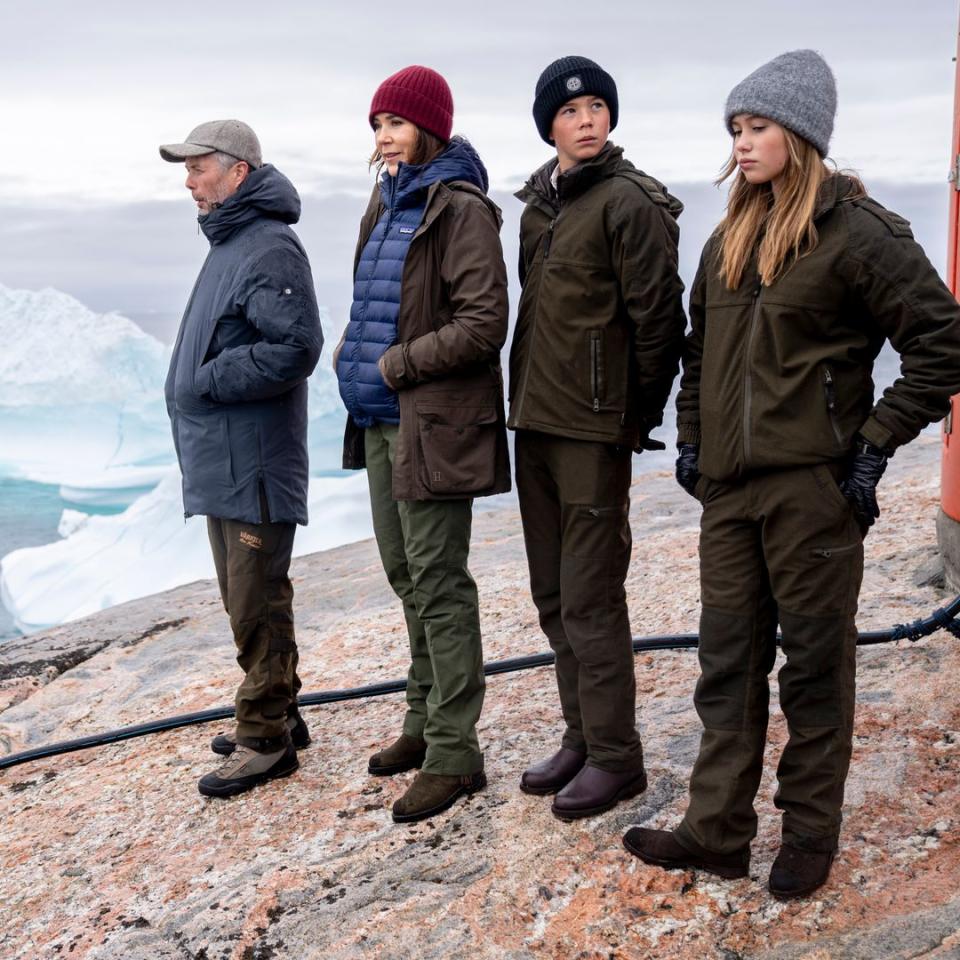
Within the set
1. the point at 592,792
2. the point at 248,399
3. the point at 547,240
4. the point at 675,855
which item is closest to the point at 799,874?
the point at 675,855

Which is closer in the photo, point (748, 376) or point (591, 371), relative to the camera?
point (748, 376)

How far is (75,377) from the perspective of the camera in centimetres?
2255

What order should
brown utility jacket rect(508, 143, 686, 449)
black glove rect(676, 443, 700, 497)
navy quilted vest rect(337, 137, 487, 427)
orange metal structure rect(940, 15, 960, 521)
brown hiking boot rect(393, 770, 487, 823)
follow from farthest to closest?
orange metal structure rect(940, 15, 960, 521)
brown hiking boot rect(393, 770, 487, 823)
navy quilted vest rect(337, 137, 487, 427)
brown utility jacket rect(508, 143, 686, 449)
black glove rect(676, 443, 700, 497)

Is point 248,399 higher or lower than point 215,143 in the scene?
lower

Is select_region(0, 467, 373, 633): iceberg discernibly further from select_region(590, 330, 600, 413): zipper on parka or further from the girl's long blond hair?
the girl's long blond hair

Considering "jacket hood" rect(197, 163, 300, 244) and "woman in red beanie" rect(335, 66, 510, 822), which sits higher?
"jacket hood" rect(197, 163, 300, 244)

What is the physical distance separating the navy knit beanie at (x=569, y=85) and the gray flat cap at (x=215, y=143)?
4.09 feet

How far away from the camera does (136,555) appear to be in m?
18.5

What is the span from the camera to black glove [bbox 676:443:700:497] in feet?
10.0

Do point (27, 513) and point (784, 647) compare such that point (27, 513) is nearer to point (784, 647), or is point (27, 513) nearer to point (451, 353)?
point (451, 353)

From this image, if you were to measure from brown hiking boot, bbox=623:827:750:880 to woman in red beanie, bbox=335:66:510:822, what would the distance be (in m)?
0.70

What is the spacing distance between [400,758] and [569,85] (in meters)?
2.38

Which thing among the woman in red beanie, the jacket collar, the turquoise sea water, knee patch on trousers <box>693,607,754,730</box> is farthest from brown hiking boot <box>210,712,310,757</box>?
the turquoise sea water

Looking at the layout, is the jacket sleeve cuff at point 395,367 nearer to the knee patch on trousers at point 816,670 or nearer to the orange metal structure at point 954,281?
the knee patch on trousers at point 816,670
